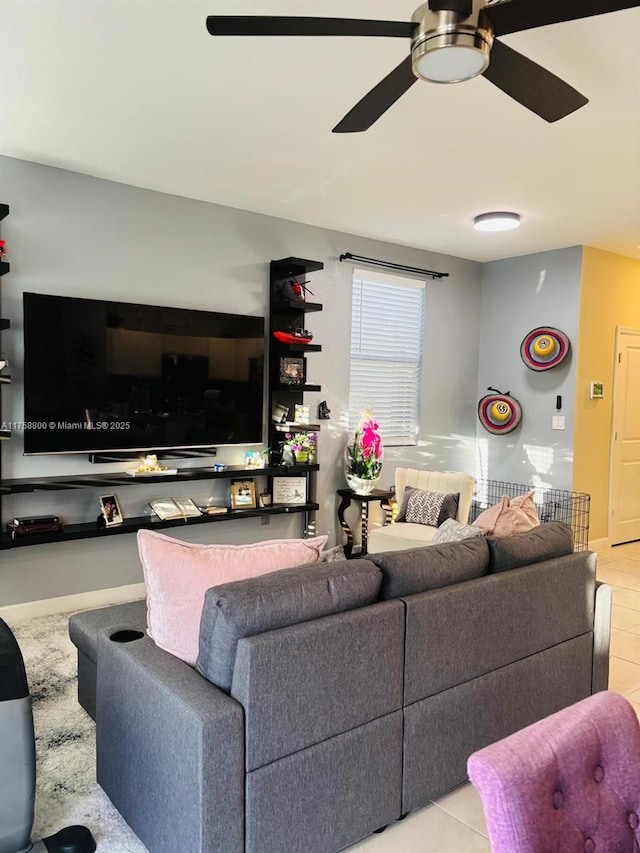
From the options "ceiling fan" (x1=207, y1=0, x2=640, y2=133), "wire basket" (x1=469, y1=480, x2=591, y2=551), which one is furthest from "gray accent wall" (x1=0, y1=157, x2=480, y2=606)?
"ceiling fan" (x1=207, y1=0, x2=640, y2=133)

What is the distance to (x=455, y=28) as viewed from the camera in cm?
180

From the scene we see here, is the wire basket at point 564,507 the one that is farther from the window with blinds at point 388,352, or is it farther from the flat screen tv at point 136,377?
the flat screen tv at point 136,377

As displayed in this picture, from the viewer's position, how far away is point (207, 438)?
454 centimetres

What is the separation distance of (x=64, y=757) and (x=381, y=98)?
2.69 m

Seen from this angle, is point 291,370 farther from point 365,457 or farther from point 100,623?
point 100,623

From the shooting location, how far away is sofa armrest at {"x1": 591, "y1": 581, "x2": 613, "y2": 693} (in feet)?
9.13

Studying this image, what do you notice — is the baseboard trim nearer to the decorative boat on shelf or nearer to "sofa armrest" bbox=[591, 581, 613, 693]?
the decorative boat on shelf

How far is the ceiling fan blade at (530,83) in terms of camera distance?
6.51 feet

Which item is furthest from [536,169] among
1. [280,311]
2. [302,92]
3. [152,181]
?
[152,181]

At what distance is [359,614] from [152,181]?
10.7ft

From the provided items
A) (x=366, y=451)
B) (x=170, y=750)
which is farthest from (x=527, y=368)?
(x=170, y=750)

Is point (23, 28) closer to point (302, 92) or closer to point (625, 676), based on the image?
point (302, 92)

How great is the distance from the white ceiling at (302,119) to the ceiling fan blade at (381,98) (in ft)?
0.94

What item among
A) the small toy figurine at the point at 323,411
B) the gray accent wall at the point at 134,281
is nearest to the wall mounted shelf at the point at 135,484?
the gray accent wall at the point at 134,281
